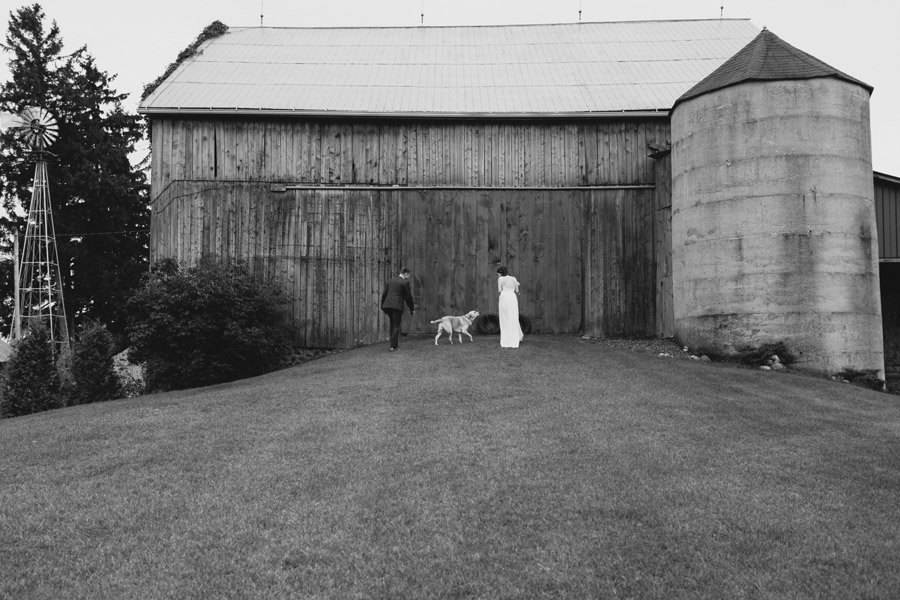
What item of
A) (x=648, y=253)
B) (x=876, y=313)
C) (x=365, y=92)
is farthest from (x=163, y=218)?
(x=876, y=313)

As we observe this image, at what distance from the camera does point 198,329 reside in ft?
61.0

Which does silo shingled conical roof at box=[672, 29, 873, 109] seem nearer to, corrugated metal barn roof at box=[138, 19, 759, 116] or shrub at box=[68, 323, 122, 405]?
corrugated metal barn roof at box=[138, 19, 759, 116]

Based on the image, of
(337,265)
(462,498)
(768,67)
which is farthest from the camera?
(337,265)

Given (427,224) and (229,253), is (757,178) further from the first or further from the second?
(229,253)

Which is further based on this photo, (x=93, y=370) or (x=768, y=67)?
(x=93, y=370)

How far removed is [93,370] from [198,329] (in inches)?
175

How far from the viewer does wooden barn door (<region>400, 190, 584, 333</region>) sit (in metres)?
21.3

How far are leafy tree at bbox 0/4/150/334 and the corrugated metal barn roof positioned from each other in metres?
14.3

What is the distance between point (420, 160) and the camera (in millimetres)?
21828

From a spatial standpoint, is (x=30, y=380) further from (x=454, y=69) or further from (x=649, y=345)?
(x=649, y=345)

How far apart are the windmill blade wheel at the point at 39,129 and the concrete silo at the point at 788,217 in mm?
27762

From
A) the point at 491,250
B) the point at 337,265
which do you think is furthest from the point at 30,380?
the point at 491,250

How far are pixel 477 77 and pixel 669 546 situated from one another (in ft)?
67.5

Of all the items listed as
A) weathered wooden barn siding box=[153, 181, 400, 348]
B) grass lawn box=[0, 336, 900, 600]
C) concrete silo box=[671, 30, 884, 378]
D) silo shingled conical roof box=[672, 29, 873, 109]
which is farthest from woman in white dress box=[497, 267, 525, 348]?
silo shingled conical roof box=[672, 29, 873, 109]
